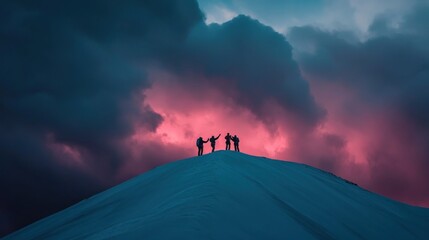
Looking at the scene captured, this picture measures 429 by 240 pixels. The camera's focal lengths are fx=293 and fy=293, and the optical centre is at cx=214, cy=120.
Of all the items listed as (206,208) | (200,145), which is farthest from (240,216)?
(200,145)

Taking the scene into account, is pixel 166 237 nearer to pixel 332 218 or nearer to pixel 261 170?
pixel 332 218

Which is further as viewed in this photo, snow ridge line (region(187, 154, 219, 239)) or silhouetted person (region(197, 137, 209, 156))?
silhouetted person (region(197, 137, 209, 156))

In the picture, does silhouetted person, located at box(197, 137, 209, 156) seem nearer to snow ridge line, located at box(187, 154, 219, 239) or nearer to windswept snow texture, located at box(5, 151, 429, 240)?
windswept snow texture, located at box(5, 151, 429, 240)

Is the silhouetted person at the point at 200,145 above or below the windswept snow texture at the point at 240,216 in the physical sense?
above

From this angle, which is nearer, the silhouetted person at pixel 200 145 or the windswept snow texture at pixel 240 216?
the windswept snow texture at pixel 240 216

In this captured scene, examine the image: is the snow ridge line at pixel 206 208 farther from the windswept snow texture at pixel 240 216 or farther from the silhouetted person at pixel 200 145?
the silhouetted person at pixel 200 145

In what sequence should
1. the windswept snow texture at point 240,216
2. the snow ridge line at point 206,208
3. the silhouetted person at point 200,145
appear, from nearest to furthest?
the snow ridge line at point 206,208 < the windswept snow texture at point 240,216 < the silhouetted person at point 200,145

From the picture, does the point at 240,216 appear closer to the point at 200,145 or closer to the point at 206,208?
the point at 206,208

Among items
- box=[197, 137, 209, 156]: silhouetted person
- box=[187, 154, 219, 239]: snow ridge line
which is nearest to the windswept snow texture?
box=[187, 154, 219, 239]: snow ridge line

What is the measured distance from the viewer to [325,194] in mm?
8992

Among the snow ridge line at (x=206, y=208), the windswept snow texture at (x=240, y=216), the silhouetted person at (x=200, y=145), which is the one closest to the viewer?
the snow ridge line at (x=206, y=208)

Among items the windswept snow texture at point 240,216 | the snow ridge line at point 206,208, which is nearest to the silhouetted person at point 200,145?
the windswept snow texture at point 240,216

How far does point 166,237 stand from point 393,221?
26.8 feet

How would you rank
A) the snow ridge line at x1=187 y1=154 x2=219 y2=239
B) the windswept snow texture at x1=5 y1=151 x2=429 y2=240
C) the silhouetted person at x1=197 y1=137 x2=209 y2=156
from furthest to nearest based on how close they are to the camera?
1. the silhouetted person at x1=197 y1=137 x2=209 y2=156
2. the windswept snow texture at x1=5 y1=151 x2=429 y2=240
3. the snow ridge line at x1=187 y1=154 x2=219 y2=239
